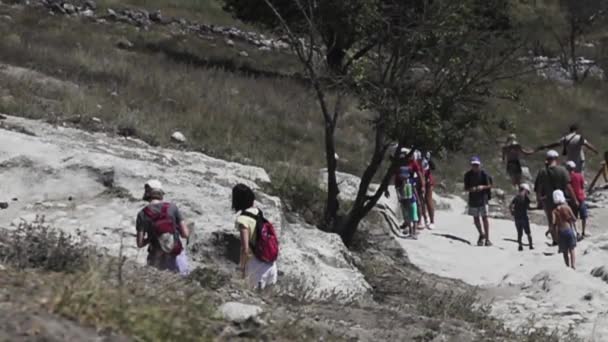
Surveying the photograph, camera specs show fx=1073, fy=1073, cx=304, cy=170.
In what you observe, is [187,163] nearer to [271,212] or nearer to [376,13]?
[271,212]

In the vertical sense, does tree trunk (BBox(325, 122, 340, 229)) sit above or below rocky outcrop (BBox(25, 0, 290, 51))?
below

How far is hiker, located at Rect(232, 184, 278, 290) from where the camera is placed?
8.62 metres

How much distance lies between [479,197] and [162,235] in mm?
9231

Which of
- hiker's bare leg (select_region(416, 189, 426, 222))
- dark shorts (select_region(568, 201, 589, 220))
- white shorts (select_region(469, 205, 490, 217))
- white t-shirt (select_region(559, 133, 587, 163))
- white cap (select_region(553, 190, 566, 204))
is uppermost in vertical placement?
white t-shirt (select_region(559, 133, 587, 163))

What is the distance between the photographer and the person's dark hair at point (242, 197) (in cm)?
862

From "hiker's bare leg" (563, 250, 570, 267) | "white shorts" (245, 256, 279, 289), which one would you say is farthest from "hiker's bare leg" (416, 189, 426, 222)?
"white shorts" (245, 256, 279, 289)

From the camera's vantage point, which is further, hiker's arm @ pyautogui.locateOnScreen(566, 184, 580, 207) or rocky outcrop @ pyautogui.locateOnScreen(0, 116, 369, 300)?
hiker's arm @ pyautogui.locateOnScreen(566, 184, 580, 207)

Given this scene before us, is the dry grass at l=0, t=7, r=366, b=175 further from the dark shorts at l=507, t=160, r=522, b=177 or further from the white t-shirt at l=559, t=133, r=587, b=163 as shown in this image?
the white t-shirt at l=559, t=133, r=587, b=163

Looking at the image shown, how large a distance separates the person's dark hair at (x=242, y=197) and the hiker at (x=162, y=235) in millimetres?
499

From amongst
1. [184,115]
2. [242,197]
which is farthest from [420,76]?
[242,197]

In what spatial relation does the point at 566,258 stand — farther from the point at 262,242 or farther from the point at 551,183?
the point at 262,242

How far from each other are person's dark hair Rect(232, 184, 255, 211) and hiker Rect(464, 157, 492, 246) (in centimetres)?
870

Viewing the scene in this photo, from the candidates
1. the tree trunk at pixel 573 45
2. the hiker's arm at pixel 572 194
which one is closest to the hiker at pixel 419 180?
the hiker's arm at pixel 572 194

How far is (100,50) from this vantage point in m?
25.0
